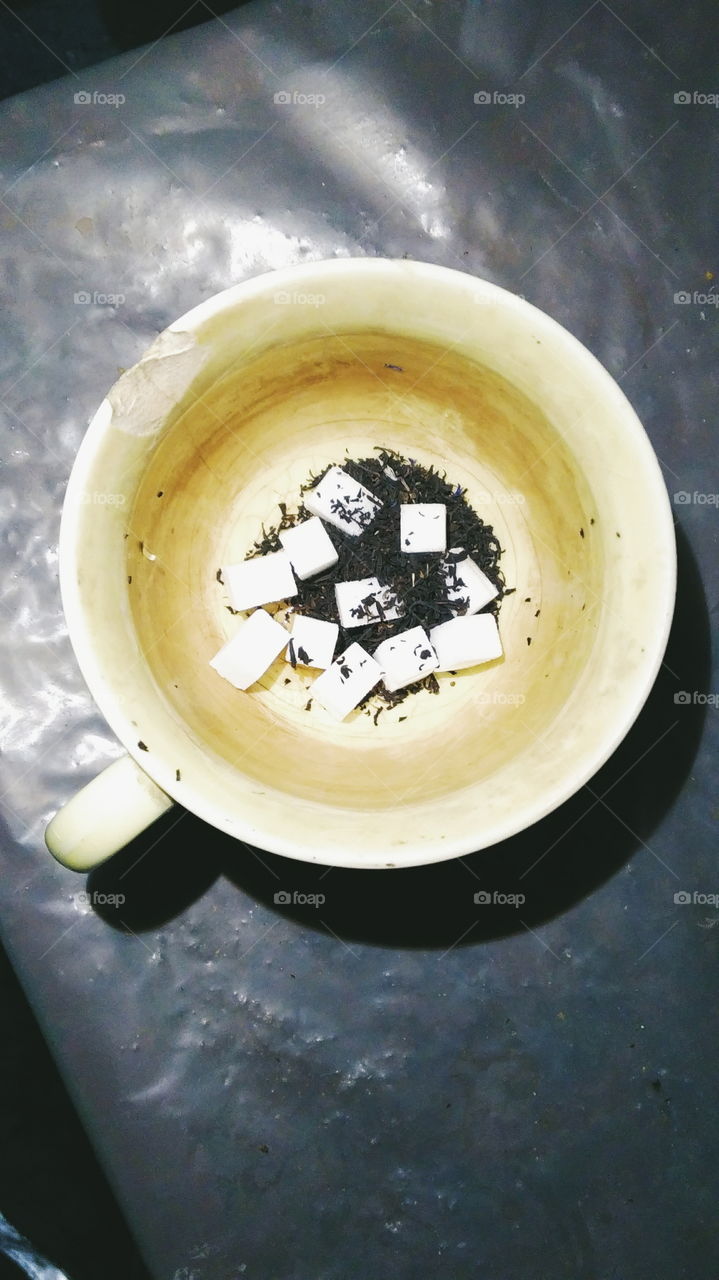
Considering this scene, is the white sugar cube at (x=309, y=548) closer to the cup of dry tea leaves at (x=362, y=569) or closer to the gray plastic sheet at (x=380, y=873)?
the cup of dry tea leaves at (x=362, y=569)

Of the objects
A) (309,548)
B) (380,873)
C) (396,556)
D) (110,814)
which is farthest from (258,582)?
(380,873)

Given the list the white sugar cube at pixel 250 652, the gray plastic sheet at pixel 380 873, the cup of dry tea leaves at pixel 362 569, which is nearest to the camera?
the cup of dry tea leaves at pixel 362 569

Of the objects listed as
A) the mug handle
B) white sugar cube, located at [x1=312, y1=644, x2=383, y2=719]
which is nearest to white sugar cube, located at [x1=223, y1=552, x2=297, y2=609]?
white sugar cube, located at [x1=312, y1=644, x2=383, y2=719]

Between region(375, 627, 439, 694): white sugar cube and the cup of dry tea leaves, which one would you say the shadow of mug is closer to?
the cup of dry tea leaves

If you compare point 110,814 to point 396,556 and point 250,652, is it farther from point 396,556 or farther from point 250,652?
point 396,556

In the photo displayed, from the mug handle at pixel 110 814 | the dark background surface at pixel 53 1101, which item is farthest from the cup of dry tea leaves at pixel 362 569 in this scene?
the dark background surface at pixel 53 1101

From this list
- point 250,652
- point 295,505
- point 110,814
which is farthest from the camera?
point 295,505
